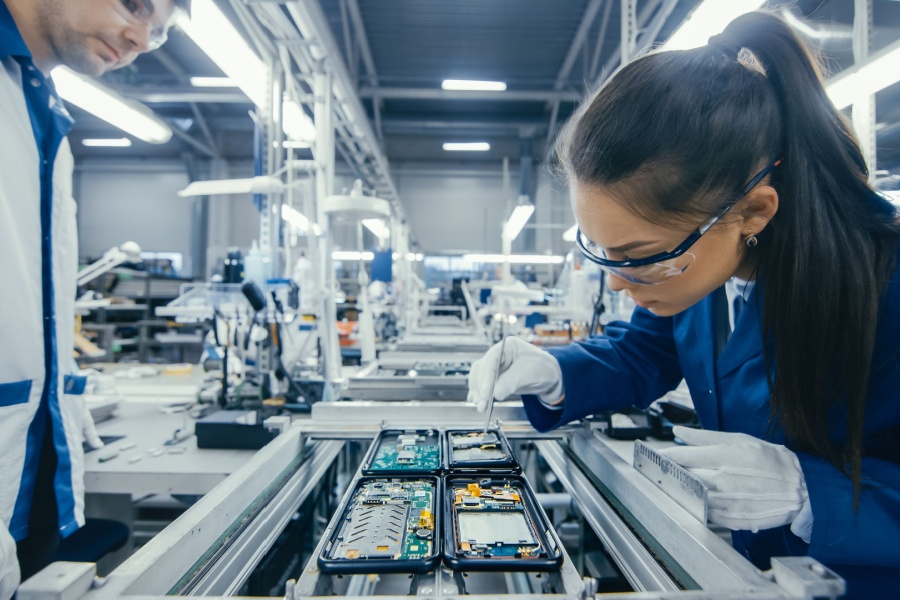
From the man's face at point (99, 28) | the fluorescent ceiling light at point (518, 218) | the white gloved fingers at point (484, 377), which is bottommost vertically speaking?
the white gloved fingers at point (484, 377)

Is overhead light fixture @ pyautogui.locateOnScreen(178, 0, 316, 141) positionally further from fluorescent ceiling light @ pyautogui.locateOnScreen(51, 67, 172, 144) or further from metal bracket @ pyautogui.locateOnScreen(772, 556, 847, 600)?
metal bracket @ pyautogui.locateOnScreen(772, 556, 847, 600)

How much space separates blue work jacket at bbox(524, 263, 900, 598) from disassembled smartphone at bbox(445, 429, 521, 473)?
0.14 metres

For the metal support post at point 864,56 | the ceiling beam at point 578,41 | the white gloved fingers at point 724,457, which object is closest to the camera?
the white gloved fingers at point 724,457

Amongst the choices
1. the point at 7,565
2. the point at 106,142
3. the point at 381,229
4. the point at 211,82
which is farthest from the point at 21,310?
the point at 106,142

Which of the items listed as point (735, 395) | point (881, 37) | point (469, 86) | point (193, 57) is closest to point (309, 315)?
point (735, 395)

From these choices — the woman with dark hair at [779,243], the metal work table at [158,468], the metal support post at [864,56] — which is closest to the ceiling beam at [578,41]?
the metal support post at [864,56]

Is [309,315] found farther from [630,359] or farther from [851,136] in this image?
[851,136]

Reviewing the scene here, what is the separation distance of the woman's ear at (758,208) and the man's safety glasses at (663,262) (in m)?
0.01

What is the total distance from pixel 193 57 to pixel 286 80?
6.10 meters

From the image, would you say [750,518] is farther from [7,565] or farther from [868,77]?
[868,77]

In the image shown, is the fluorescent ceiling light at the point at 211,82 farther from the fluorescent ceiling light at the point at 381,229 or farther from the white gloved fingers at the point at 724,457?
the white gloved fingers at the point at 724,457

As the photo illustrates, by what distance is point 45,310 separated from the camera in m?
1.06

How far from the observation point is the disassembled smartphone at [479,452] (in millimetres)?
880

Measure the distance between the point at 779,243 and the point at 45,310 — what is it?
148 centimetres
